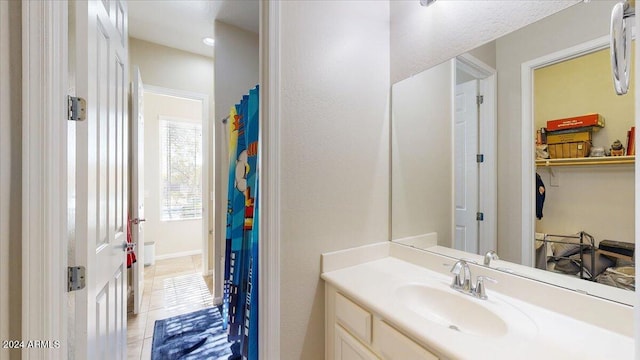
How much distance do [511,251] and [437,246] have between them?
0.33 metres

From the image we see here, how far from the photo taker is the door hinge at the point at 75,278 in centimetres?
90

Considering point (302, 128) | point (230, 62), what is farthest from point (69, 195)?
point (230, 62)

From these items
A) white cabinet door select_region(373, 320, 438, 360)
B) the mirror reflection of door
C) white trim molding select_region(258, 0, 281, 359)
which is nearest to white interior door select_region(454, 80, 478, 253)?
the mirror reflection of door

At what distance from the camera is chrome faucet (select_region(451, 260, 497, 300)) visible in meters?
1.06

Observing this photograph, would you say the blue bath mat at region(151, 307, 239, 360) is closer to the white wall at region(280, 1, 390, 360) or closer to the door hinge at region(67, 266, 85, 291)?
the white wall at region(280, 1, 390, 360)

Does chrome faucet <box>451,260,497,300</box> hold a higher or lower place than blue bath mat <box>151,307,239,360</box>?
higher

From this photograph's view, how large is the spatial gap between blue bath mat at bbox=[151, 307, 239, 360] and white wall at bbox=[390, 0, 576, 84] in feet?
7.24

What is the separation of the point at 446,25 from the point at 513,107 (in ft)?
1.74

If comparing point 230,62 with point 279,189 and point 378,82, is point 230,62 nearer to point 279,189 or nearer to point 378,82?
point 378,82

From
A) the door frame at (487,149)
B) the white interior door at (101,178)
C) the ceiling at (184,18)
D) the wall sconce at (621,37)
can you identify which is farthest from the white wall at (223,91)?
the wall sconce at (621,37)

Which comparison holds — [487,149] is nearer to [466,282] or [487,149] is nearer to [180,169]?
[466,282]

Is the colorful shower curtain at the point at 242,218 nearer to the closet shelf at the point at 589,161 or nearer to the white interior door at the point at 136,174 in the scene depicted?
the white interior door at the point at 136,174

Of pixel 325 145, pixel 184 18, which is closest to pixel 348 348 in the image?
pixel 325 145

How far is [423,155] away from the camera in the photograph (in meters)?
1.49
